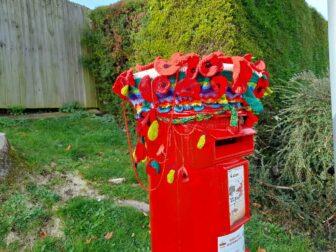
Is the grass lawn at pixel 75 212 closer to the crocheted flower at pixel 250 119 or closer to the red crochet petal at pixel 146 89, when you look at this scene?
the crocheted flower at pixel 250 119

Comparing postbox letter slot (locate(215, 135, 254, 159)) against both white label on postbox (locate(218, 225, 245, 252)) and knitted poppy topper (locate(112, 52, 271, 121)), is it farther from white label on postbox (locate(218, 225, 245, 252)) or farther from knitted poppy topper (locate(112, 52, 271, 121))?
white label on postbox (locate(218, 225, 245, 252))

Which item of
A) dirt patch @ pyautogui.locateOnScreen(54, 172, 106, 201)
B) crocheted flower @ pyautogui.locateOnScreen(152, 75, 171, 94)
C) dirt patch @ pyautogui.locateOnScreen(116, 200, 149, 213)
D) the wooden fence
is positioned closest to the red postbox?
crocheted flower @ pyautogui.locateOnScreen(152, 75, 171, 94)

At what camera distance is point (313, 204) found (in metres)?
3.42

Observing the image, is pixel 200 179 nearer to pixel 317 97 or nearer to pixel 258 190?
pixel 258 190

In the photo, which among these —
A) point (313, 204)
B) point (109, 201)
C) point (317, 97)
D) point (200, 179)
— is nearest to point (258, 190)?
point (313, 204)

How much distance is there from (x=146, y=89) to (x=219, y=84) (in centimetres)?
37

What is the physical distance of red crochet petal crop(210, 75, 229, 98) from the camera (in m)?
1.74

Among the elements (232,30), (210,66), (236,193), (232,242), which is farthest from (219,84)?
(232,30)

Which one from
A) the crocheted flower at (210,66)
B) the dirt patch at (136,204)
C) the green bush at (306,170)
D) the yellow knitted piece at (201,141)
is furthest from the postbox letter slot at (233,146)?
the green bush at (306,170)

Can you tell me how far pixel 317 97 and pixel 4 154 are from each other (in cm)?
317

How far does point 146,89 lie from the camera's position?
1784mm

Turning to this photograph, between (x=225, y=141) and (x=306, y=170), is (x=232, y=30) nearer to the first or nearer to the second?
(x=306, y=170)

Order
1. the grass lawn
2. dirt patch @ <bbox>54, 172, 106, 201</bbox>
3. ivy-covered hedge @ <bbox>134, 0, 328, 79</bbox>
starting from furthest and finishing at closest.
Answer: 1. ivy-covered hedge @ <bbox>134, 0, 328, 79</bbox>
2. dirt patch @ <bbox>54, 172, 106, 201</bbox>
3. the grass lawn

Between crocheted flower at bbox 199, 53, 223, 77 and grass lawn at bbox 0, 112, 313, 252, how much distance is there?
1556 millimetres
